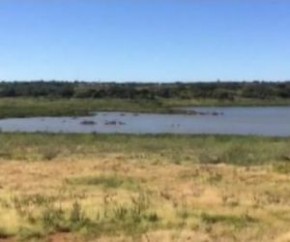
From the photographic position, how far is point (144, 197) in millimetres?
17891

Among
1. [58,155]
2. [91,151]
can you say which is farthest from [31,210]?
[91,151]

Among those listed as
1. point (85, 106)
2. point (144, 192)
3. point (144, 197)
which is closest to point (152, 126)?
point (85, 106)

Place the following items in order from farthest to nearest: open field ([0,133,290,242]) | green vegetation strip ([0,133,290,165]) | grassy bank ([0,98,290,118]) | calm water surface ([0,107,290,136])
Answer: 1. grassy bank ([0,98,290,118])
2. calm water surface ([0,107,290,136])
3. green vegetation strip ([0,133,290,165])
4. open field ([0,133,290,242])

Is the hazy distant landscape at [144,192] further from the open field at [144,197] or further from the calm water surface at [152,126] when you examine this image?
the calm water surface at [152,126]

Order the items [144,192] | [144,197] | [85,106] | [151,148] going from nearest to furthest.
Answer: [144,197] < [144,192] < [151,148] < [85,106]

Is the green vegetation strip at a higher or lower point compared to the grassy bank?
higher

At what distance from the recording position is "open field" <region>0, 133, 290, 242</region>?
44.9ft

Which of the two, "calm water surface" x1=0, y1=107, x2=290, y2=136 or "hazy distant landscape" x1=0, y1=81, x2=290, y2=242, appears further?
"calm water surface" x1=0, y1=107, x2=290, y2=136

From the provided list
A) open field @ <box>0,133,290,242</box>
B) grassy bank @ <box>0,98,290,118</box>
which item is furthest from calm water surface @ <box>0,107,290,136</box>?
open field @ <box>0,133,290,242</box>

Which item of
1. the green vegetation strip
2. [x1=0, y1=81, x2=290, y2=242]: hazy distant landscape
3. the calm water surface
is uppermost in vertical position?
[x1=0, y1=81, x2=290, y2=242]: hazy distant landscape

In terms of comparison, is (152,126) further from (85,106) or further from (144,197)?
(144,197)

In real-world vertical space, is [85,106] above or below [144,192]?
below

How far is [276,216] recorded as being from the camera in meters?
15.4

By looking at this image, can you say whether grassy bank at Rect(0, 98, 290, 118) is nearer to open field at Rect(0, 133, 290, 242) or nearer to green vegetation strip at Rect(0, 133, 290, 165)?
green vegetation strip at Rect(0, 133, 290, 165)
